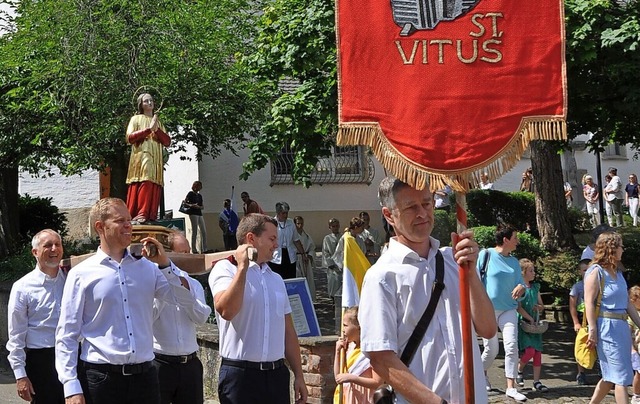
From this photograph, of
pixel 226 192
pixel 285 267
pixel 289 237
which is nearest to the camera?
pixel 285 267

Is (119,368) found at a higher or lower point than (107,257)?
lower

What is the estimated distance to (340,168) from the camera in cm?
2752

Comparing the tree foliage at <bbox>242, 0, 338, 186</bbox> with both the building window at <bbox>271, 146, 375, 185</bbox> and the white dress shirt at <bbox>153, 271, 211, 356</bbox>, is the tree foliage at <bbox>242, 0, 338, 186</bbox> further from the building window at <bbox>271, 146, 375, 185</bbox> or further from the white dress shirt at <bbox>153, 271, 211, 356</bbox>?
the building window at <bbox>271, 146, 375, 185</bbox>

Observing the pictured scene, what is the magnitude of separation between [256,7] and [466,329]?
52.1 feet

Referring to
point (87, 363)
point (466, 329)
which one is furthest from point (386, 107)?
point (87, 363)

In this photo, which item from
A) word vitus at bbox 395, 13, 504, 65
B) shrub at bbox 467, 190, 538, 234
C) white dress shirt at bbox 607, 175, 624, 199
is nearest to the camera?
word vitus at bbox 395, 13, 504, 65

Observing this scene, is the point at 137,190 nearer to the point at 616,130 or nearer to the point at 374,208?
the point at 616,130

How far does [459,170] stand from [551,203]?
44.9 ft

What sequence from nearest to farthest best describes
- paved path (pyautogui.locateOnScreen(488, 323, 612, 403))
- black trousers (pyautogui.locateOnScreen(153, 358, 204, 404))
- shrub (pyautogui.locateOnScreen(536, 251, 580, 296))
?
1. black trousers (pyautogui.locateOnScreen(153, 358, 204, 404))
2. paved path (pyautogui.locateOnScreen(488, 323, 612, 403))
3. shrub (pyautogui.locateOnScreen(536, 251, 580, 296))

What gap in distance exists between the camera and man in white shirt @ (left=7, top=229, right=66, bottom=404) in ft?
25.1

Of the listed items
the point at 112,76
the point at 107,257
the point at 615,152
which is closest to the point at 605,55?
the point at 112,76

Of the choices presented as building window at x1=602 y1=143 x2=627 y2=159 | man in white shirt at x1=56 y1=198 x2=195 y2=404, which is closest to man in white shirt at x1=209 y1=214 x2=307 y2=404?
man in white shirt at x1=56 y1=198 x2=195 y2=404

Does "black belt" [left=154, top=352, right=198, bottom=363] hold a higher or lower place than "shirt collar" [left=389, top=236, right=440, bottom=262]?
lower

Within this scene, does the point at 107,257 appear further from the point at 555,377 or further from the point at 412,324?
the point at 555,377
